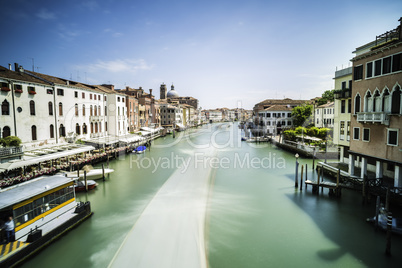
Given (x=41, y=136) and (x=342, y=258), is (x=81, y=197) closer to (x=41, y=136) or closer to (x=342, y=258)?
(x=41, y=136)

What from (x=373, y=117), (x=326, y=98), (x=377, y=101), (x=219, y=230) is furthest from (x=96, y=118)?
(x=326, y=98)

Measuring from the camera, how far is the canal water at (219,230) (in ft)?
27.3

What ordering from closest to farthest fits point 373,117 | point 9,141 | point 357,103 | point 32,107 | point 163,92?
1. point 373,117
2. point 357,103
3. point 9,141
4. point 32,107
5. point 163,92

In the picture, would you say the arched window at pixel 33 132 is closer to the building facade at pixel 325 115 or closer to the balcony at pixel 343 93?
the balcony at pixel 343 93

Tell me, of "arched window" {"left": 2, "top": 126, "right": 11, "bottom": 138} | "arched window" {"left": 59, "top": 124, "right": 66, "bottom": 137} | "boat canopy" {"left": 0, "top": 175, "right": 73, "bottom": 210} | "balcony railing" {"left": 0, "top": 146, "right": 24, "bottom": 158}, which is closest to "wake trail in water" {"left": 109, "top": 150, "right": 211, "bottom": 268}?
"boat canopy" {"left": 0, "top": 175, "right": 73, "bottom": 210}

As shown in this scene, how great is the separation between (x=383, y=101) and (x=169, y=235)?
12.8 meters

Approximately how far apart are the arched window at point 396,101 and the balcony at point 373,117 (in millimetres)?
432

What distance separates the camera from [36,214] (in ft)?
30.2

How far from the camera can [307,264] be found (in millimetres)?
8359

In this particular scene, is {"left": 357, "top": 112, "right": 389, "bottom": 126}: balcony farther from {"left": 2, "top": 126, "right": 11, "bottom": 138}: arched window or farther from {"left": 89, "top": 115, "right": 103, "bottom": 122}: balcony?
{"left": 89, "top": 115, "right": 103, "bottom": 122}: balcony

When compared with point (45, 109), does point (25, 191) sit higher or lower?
lower

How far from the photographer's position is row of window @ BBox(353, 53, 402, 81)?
1101cm

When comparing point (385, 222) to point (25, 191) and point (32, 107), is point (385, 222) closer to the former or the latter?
point (25, 191)

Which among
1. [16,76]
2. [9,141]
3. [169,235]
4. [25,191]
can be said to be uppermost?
[16,76]
